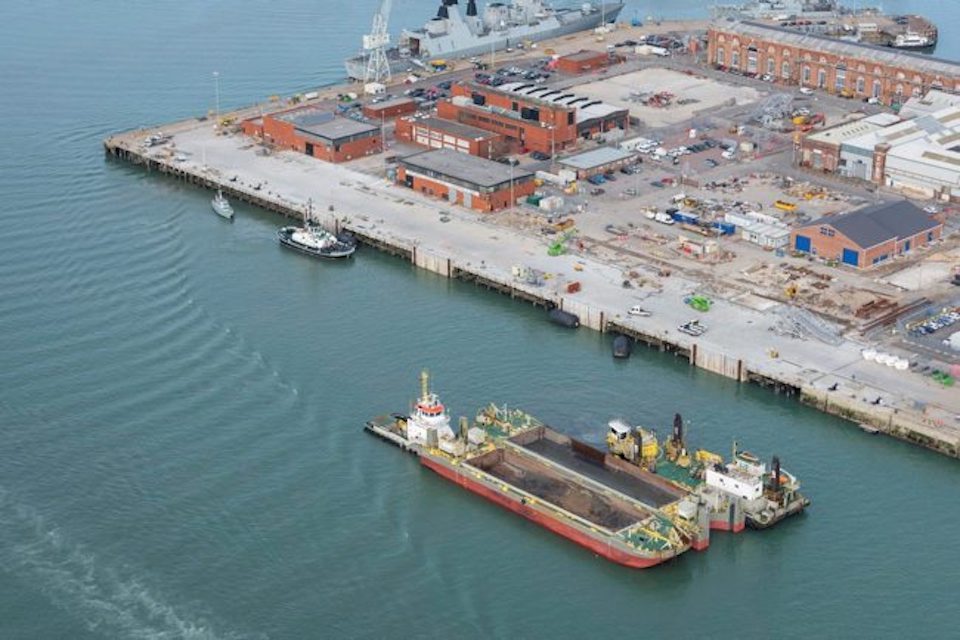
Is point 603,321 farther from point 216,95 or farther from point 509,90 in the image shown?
point 216,95

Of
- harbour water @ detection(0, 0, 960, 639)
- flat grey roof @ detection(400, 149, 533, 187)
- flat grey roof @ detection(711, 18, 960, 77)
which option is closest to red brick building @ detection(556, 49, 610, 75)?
flat grey roof @ detection(711, 18, 960, 77)

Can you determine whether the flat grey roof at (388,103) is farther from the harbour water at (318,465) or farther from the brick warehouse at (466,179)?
the harbour water at (318,465)

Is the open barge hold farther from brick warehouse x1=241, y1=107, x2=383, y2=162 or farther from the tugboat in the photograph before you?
brick warehouse x1=241, y1=107, x2=383, y2=162

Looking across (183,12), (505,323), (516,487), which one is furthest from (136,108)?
(516,487)

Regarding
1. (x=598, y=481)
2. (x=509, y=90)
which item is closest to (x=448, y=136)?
(x=509, y=90)

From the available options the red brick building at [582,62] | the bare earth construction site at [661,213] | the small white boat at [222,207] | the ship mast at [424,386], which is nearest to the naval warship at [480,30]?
the bare earth construction site at [661,213]
